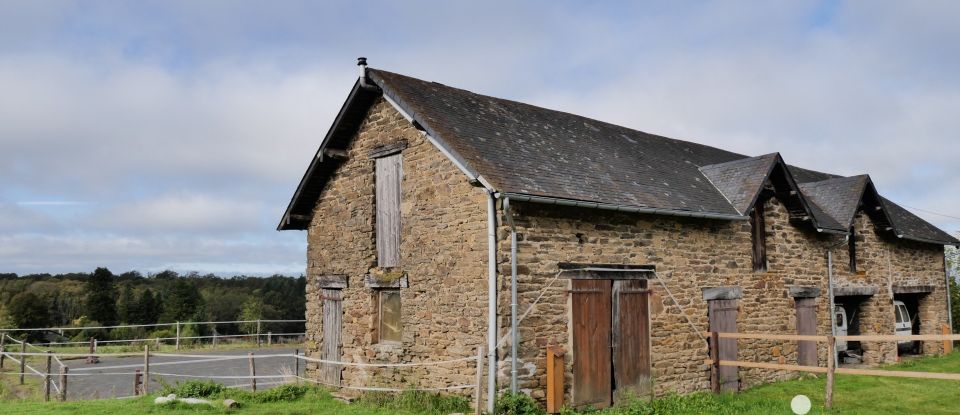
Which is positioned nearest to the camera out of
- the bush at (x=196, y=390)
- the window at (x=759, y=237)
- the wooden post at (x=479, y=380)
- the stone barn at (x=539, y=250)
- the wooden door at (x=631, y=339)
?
the wooden post at (x=479, y=380)

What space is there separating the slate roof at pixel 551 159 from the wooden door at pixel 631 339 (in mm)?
1484

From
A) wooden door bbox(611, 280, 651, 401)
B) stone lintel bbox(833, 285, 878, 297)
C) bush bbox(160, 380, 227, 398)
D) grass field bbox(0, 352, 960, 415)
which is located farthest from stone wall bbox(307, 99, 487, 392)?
stone lintel bbox(833, 285, 878, 297)

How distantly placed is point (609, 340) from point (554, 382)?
5.13ft

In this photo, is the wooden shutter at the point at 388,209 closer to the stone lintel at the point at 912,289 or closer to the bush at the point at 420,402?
the bush at the point at 420,402

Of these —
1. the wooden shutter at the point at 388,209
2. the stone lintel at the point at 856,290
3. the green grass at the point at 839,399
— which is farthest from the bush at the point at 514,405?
the stone lintel at the point at 856,290

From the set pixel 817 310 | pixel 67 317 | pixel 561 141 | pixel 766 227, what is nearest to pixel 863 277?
pixel 817 310

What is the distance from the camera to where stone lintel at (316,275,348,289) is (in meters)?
14.1

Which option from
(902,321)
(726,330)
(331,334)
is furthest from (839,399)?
(902,321)

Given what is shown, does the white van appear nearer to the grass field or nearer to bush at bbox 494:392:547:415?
the grass field

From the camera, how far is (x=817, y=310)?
54.5 ft

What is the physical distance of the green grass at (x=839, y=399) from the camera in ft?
37.2

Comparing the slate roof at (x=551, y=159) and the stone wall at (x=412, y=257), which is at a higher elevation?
the slate roof at (x=551, y=159)

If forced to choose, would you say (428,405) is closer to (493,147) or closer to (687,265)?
(493,147)

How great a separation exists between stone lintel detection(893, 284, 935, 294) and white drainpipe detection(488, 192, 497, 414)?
13938 mm
